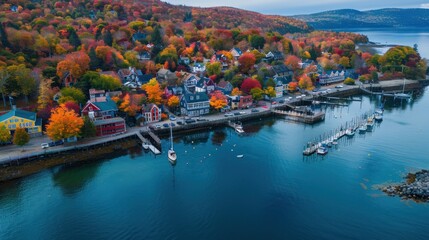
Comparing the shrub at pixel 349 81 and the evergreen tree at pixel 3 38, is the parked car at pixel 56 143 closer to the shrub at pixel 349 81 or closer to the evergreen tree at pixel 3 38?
the evergreen tree at pixel 3 38

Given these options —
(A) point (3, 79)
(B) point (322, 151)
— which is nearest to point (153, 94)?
(A) point (3, 79)

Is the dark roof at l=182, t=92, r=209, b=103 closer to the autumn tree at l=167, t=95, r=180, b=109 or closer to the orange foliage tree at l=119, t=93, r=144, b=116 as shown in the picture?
the autumn tree at l=167, t=95, r=180, b=109

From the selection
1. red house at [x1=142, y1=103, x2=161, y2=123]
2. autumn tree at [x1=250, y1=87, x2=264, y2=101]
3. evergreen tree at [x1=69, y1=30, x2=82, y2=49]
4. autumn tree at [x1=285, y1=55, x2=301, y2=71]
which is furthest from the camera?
autumn tree at [x1=285, y1=55, x2=301, y2=71]

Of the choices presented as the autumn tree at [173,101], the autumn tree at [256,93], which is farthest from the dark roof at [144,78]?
the autumn tree at [256,93]

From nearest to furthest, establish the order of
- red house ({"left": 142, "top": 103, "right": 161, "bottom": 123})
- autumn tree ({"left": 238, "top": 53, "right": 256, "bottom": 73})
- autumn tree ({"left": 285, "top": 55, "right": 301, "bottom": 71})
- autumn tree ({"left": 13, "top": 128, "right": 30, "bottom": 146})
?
autumn tree ({"left": 13, "top": 128, "right": 30, "bottom": 146})
red house ({"left": 142, "top": 103, "right": 161, "bottom": 123})
autumn tree ({"left": 238, "top": 53, "right": 256, "bottom": 73})
autumn tree ({"left": 285, "top": 55, "right": 301, "bottom": 71})

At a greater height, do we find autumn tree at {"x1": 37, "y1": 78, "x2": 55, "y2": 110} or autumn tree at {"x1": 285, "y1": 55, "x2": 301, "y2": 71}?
autumn tree at {"x1": 285, "y1": 55, "x2": 301, "y2": 71}

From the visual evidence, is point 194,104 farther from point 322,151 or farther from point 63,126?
point 322,151

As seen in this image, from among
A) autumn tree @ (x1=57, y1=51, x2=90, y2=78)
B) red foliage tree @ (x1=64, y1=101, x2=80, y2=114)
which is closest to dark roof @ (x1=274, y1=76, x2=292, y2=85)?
autumn tree @ (x1=57, y1=51, x2=90, y2=78)
